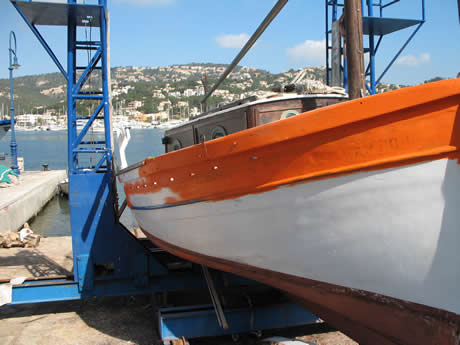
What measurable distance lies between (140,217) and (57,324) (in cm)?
192

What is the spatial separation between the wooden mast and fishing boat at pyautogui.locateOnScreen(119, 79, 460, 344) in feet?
3.17

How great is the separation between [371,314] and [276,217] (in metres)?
1.06

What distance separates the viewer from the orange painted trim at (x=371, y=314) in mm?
2963

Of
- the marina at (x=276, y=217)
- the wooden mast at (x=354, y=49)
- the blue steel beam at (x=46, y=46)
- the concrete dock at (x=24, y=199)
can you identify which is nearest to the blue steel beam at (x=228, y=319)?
the marina at (x=276, y=217)

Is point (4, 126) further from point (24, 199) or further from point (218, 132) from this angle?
point (218, 132)

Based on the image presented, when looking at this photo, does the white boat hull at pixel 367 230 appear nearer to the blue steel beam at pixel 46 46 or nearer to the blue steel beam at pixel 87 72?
the blue steel beam at pixel 87 72

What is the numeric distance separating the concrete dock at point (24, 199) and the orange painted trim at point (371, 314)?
11196mm

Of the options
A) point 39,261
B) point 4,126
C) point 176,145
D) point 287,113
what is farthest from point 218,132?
point 4,126

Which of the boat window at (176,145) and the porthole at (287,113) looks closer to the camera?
the porthole at (287,113)

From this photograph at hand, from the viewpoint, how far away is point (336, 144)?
303cm

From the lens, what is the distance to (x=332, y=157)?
10.0 feet

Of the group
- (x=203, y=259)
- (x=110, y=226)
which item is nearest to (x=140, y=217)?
(x=110, y=226)

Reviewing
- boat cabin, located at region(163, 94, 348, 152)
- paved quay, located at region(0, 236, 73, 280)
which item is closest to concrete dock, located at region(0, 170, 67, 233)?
paved quay, located at region(0, 236, 73, 280)

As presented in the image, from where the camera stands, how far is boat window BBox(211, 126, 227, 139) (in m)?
4.48
